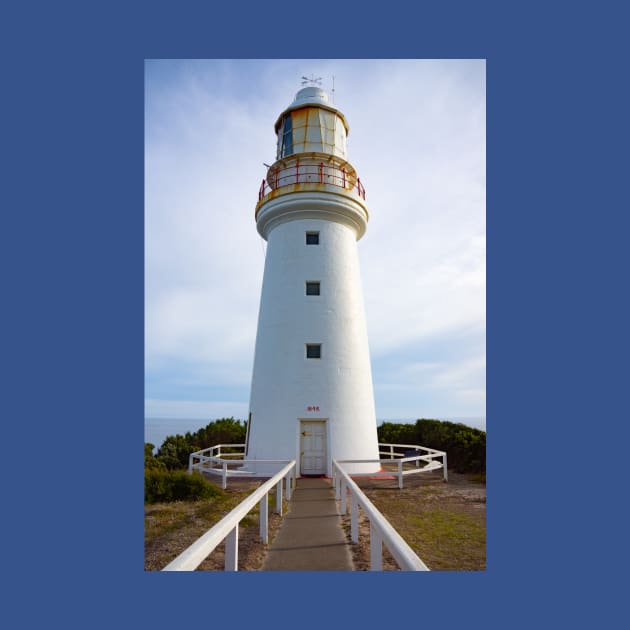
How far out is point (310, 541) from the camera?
20.0 ft

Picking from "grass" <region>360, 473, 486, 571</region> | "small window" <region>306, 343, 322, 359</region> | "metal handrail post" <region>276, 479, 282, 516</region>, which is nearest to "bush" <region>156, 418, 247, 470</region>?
"small window" <region>306, 343, 322, 359</region>

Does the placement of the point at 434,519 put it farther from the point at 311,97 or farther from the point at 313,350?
the point at 311,97

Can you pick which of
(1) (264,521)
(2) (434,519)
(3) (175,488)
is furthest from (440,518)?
(3) (175,488)

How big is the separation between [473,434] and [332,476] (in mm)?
6048

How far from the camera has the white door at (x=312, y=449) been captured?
1224 cm

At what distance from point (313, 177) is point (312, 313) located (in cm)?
443

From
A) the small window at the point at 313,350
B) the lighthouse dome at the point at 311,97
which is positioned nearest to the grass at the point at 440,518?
the small window at the point at 313,350

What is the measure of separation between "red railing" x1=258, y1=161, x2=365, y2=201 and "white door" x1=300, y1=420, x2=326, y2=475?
24.4 ft

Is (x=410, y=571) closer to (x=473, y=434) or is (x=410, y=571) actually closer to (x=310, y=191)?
(x=310, y=191)

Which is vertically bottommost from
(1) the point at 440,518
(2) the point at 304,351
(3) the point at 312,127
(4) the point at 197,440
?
(4) the point at 197,440

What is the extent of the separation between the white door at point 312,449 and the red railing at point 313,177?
7.44 m

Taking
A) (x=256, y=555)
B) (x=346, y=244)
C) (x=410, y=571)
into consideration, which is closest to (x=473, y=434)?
(x=346, y=244)

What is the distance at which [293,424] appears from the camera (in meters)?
12.1

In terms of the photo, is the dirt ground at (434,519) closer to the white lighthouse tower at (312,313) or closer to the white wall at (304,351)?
the white lighthouse tower at (312,313)
